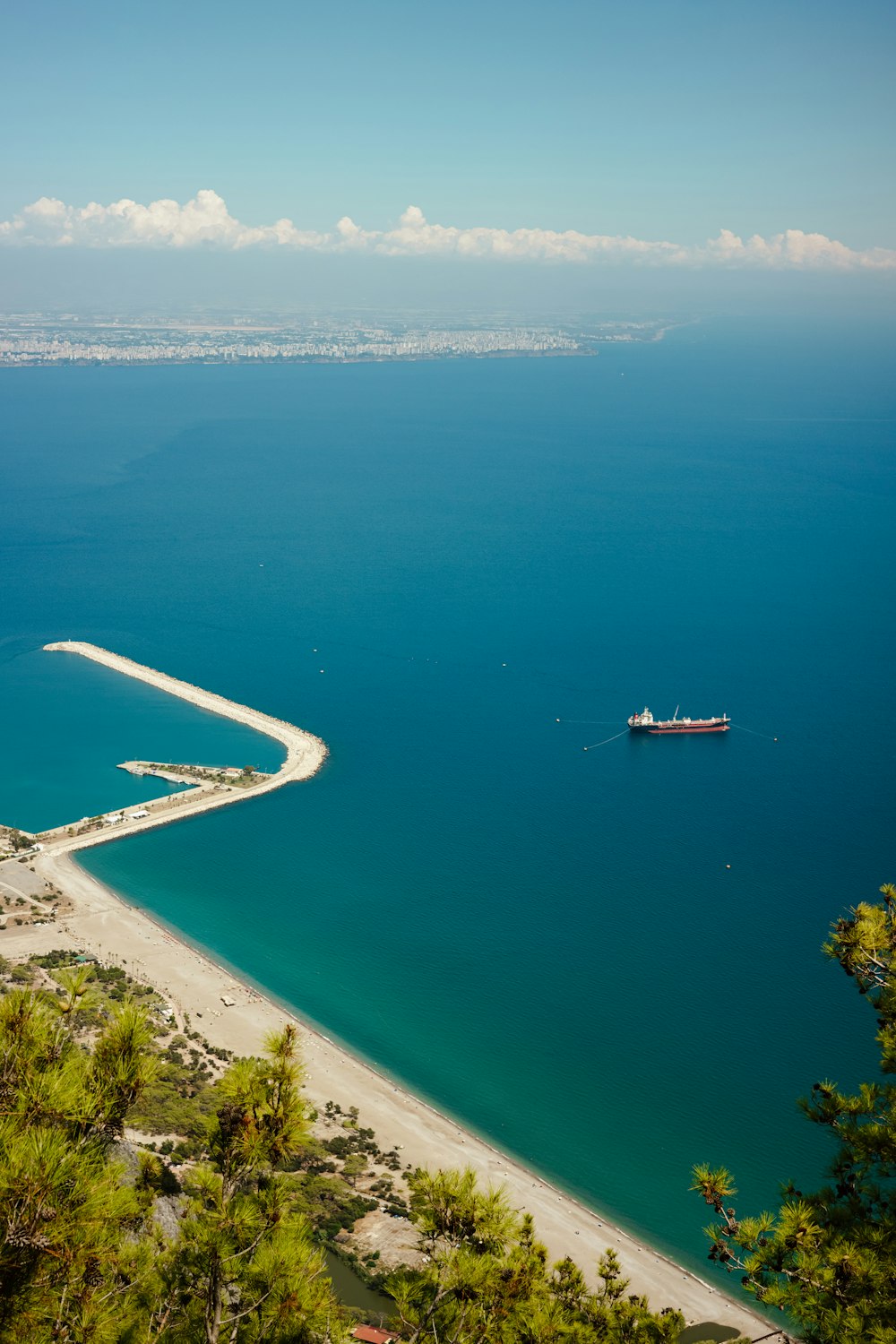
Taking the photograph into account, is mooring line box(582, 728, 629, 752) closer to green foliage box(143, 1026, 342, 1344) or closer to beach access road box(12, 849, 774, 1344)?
beach access road box(12, 849, 774, 1344)

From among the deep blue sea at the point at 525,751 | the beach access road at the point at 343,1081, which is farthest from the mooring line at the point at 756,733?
the beach access road at the point at 343,1081

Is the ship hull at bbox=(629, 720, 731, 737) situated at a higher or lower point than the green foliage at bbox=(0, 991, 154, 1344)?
lower

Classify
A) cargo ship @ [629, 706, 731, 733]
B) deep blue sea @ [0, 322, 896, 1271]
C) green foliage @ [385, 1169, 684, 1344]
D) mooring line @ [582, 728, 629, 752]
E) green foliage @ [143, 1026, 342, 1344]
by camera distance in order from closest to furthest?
1. green foliage @ [143, 1026, 342, 1344]
2. green foliage @ [385, 1169, 684, 1344]
3. deep blue sea @ [0, 322, 896, 1271]
4. mooring line @ [582, 728, 629, 752]
5. cargo ship @ [629, 706, 731, 733]

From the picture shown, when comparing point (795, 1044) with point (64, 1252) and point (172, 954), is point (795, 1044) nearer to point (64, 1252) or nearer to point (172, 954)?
point (172, 954)

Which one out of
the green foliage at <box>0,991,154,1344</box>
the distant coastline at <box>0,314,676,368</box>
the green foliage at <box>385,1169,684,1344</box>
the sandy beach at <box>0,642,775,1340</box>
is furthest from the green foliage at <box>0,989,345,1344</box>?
the distant coastline at <box>0,314,676,368</box>

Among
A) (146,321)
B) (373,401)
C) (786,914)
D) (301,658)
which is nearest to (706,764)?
Result: (786,914)

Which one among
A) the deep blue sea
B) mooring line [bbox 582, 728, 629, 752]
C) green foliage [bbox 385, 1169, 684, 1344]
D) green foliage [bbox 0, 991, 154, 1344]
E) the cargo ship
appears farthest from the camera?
the cargo ship

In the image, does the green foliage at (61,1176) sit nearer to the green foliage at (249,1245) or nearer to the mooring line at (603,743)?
the green foliage at (249,1245)
